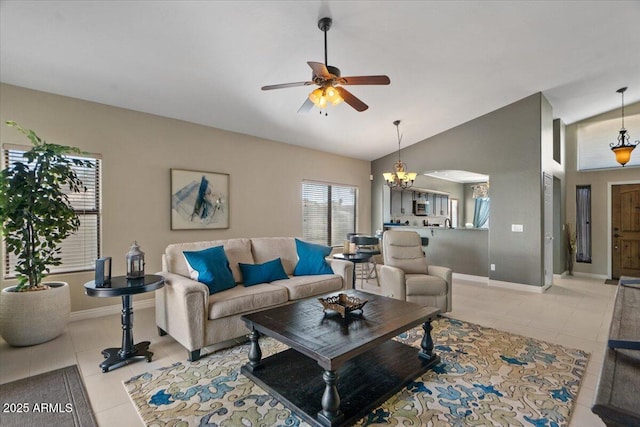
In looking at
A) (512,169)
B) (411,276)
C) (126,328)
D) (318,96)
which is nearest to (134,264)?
(126,328)

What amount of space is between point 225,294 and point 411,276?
7.71 feet

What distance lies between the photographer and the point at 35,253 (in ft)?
10.2

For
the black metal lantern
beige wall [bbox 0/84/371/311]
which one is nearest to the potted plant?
beige wall [bbox 0/84/371/311]

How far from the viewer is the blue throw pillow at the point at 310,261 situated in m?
3.98

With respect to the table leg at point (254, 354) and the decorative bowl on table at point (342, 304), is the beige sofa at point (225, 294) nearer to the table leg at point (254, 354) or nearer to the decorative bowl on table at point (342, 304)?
the table leg at point (254, 354)

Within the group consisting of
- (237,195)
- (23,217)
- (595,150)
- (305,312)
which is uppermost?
(595,150)

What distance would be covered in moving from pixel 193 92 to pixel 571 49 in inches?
192

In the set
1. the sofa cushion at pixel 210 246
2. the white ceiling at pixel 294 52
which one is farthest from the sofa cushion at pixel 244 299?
the white ceiling at pixel 294 52

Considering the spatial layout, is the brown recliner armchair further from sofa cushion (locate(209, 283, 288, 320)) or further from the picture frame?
the picture frame

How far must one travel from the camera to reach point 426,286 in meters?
3.81

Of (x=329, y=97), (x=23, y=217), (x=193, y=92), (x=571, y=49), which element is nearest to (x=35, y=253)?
(x=23, y=217)

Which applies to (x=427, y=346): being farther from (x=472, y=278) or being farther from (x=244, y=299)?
(x=472, y=278)

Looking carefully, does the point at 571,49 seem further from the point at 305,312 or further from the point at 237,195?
the point at 237,195

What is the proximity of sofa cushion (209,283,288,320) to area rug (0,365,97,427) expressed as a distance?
40.7 inches
